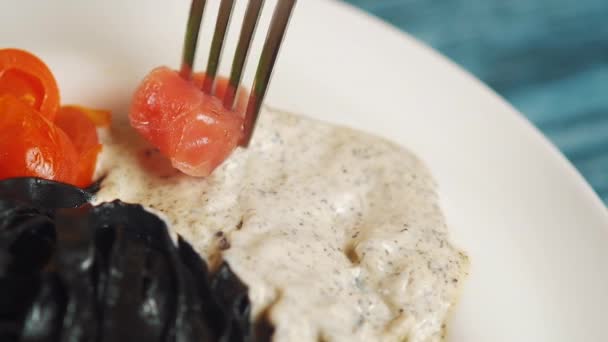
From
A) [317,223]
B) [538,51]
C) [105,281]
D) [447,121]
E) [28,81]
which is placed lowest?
[105,281]

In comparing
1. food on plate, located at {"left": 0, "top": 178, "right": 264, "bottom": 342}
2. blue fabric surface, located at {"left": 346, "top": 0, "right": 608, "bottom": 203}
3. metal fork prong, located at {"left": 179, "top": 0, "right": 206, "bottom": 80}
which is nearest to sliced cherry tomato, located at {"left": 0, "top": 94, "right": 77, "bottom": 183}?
food on plate, located at {"left": 0, "top": 178, "right": 264, "bottom": 342}

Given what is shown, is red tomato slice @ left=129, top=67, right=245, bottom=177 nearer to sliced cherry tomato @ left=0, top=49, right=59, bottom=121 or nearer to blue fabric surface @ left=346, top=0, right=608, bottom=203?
sliced cherry tomato @ left=0, top=49, right=59, bottom=121

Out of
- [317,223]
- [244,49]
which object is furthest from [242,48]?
[317,223]

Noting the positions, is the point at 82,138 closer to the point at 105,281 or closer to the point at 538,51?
the point at 105,281

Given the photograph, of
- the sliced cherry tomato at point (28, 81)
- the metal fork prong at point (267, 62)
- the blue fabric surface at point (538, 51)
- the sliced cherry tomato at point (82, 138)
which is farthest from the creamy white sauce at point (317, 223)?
the blue fabric surface at point (538, 51)

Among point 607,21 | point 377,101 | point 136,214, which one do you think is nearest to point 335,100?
point 377,101

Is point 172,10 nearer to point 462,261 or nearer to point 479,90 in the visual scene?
point 479,90
